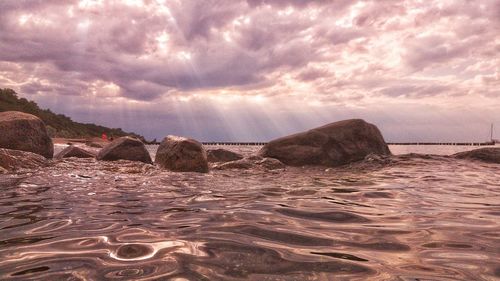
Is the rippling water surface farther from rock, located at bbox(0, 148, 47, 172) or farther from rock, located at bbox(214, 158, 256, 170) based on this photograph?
rock, located at bbox(214, 158, 256, 170)

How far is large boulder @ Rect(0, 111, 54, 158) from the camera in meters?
9.82

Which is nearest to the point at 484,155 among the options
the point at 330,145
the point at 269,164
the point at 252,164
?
the point at 330,145

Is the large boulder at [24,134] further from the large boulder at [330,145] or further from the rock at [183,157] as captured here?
the large boulder at [330,145]

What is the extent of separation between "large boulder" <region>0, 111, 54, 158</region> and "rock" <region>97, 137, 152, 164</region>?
1.71m

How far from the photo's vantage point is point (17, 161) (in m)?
7.58

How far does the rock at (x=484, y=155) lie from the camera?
1086 cm

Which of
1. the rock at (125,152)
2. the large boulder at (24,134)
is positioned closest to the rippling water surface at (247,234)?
the rock at (125,152)

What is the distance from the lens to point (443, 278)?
1.81 metres

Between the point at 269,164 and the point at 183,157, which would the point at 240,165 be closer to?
the point at 269,164

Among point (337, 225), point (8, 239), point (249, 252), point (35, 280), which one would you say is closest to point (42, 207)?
point (8, 239)

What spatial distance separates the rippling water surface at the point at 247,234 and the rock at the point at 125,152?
17.5ft

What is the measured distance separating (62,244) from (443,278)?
2305 mm

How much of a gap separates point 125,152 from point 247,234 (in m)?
8.72

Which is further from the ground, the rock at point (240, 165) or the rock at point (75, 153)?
the rock at point (75, 153)
